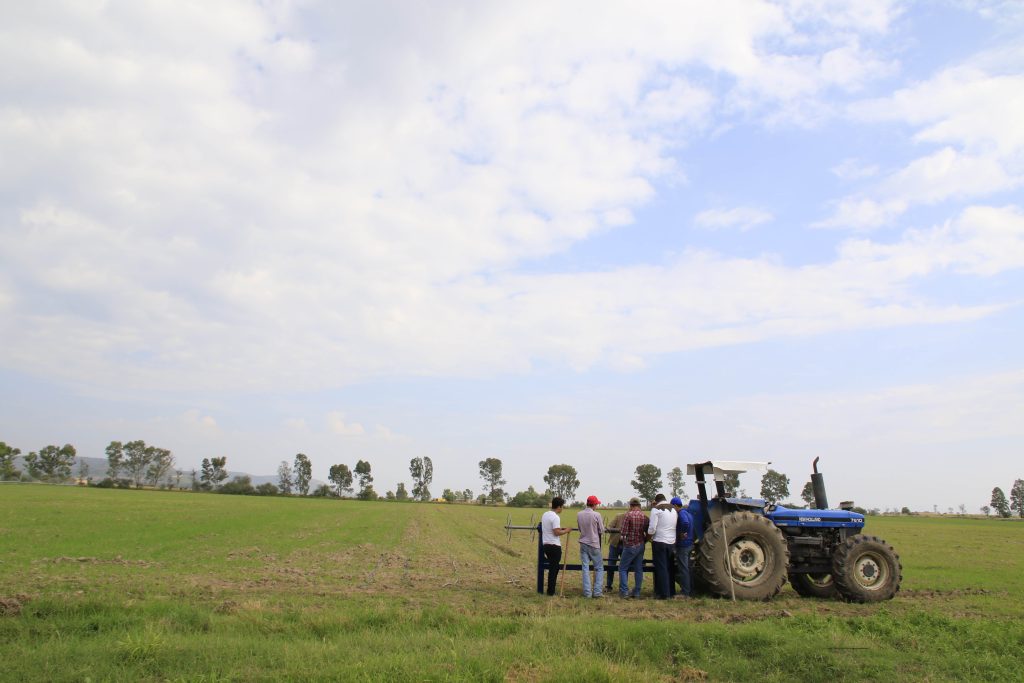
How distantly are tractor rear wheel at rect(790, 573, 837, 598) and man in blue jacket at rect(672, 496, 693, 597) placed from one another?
2.56 m

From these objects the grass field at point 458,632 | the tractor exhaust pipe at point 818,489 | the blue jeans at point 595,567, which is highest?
the tractor exhaust pipe at point 818,489

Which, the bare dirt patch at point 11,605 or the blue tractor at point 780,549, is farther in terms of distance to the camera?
the blue tractor at point 780,549

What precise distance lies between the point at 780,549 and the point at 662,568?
207 cm

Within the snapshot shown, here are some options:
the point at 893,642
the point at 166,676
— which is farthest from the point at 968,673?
the point at 166,676

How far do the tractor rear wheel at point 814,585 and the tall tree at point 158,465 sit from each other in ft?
523

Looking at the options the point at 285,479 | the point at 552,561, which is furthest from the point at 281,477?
the point at 552,561

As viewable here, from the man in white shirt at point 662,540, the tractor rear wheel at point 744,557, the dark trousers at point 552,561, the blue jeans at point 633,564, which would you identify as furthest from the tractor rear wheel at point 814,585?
the dark trousers at point 552,561

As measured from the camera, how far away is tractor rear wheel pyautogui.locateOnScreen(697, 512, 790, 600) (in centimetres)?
1128

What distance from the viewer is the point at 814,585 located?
1288 cm

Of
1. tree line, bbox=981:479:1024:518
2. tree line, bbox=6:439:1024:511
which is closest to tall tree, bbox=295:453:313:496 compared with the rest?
tree line, bbox=6:439:1024:511

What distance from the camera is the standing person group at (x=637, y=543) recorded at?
1159cm

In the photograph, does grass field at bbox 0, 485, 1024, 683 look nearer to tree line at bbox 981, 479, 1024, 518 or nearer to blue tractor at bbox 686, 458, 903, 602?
blue tractor at bbox 686, 458, 903, 602

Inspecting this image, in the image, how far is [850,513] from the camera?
503 inches

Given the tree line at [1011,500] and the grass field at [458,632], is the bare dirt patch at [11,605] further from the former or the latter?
the tree line at [1011,500]
